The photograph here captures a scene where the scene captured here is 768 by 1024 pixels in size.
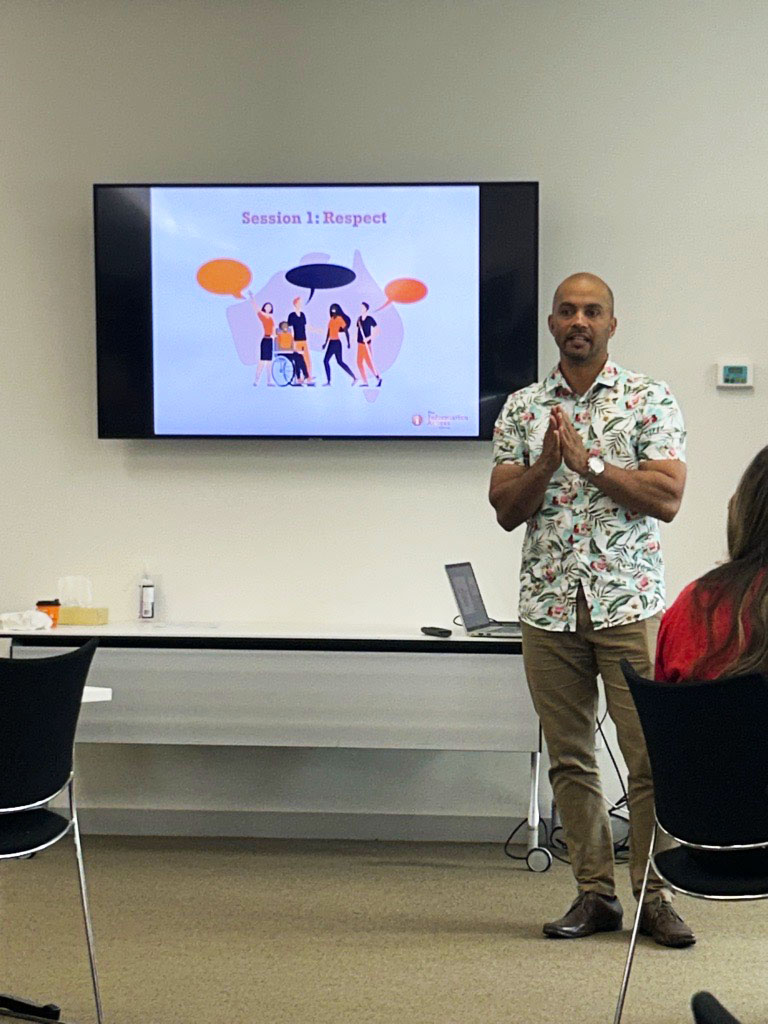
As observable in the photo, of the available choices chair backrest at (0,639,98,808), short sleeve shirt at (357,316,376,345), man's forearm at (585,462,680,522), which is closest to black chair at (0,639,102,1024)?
chair backrest at (0,639,98,808)

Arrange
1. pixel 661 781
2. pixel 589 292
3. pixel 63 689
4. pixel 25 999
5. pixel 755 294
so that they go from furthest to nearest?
pixel 755 294 → pixel 589 292 → pixel 25 999 → pixel 63 689 → pixel 661 781

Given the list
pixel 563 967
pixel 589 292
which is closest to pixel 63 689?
pixel 563 967

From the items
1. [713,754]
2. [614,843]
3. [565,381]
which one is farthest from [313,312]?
[713,754]

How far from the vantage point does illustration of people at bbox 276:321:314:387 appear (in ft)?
15.4

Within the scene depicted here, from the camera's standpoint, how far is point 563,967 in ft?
10.9

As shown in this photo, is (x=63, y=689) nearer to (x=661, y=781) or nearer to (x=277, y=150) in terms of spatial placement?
(x=661, y=781)

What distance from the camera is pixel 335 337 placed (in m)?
4.70

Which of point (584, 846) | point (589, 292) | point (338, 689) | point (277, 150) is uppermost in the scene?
point (277, 150)

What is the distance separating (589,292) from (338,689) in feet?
5.26

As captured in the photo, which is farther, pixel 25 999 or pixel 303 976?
pixel 303 976

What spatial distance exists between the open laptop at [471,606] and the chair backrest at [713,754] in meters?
1.91

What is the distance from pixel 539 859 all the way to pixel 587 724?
844 millimetres

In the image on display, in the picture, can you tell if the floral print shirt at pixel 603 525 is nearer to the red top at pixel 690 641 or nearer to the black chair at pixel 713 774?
the red top at pixel 690 641

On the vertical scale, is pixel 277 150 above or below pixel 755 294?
above
